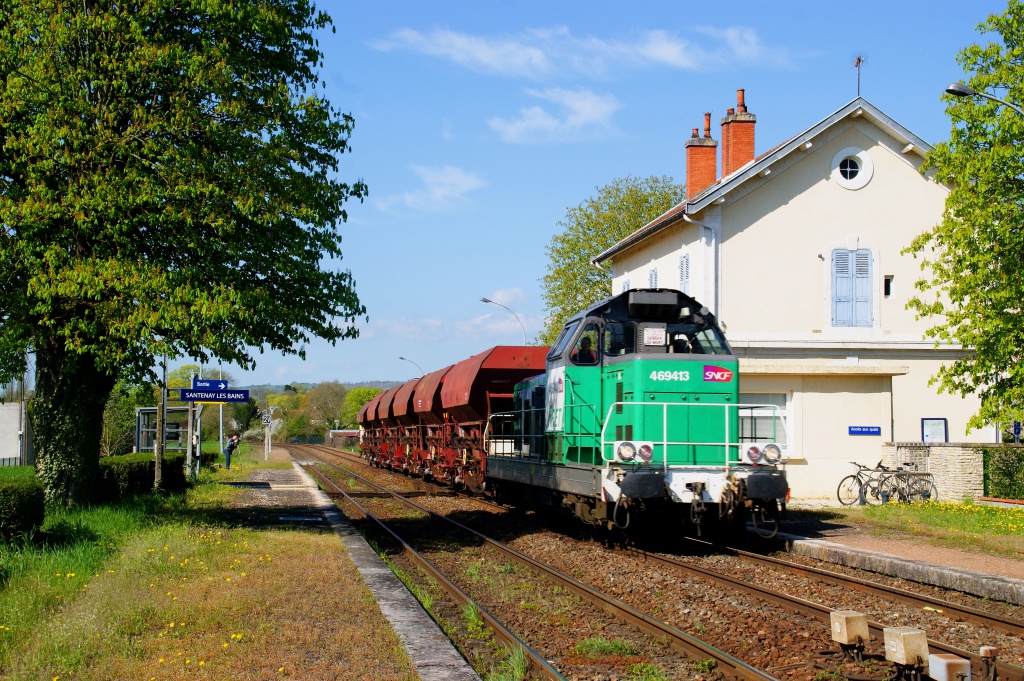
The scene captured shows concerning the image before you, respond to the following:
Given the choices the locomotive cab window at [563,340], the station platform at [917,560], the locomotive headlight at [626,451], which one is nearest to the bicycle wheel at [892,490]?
the station platform at [917,560]

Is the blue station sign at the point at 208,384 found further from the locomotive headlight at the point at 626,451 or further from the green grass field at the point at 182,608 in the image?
the locomotive headlight at the point at 626,451

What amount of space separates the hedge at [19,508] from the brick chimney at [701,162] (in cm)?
2242

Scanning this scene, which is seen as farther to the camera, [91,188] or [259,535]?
[259,535]

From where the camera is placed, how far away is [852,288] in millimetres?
23156

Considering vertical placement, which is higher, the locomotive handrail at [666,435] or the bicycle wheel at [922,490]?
the locomotive handrail at [666,435]

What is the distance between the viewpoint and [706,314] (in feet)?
43.7

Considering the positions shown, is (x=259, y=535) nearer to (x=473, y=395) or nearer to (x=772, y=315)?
(x=473, y=395)

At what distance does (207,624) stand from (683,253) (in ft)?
62.3

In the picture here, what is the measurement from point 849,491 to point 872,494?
0.50 metres

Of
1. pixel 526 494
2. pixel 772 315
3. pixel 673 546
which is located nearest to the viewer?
pixel 673 546

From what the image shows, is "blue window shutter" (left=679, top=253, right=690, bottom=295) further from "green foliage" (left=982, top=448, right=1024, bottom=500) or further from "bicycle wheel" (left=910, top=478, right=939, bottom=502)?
"green foliage" (left=982, top=448, right=1024, bottom=500)

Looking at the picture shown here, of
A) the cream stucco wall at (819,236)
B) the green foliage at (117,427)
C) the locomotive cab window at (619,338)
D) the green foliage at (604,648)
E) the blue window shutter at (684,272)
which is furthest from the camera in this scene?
the green foliage at (117,427)

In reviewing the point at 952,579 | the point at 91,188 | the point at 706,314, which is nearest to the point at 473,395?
the point at 706,314

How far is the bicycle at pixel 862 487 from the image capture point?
20.5 m
